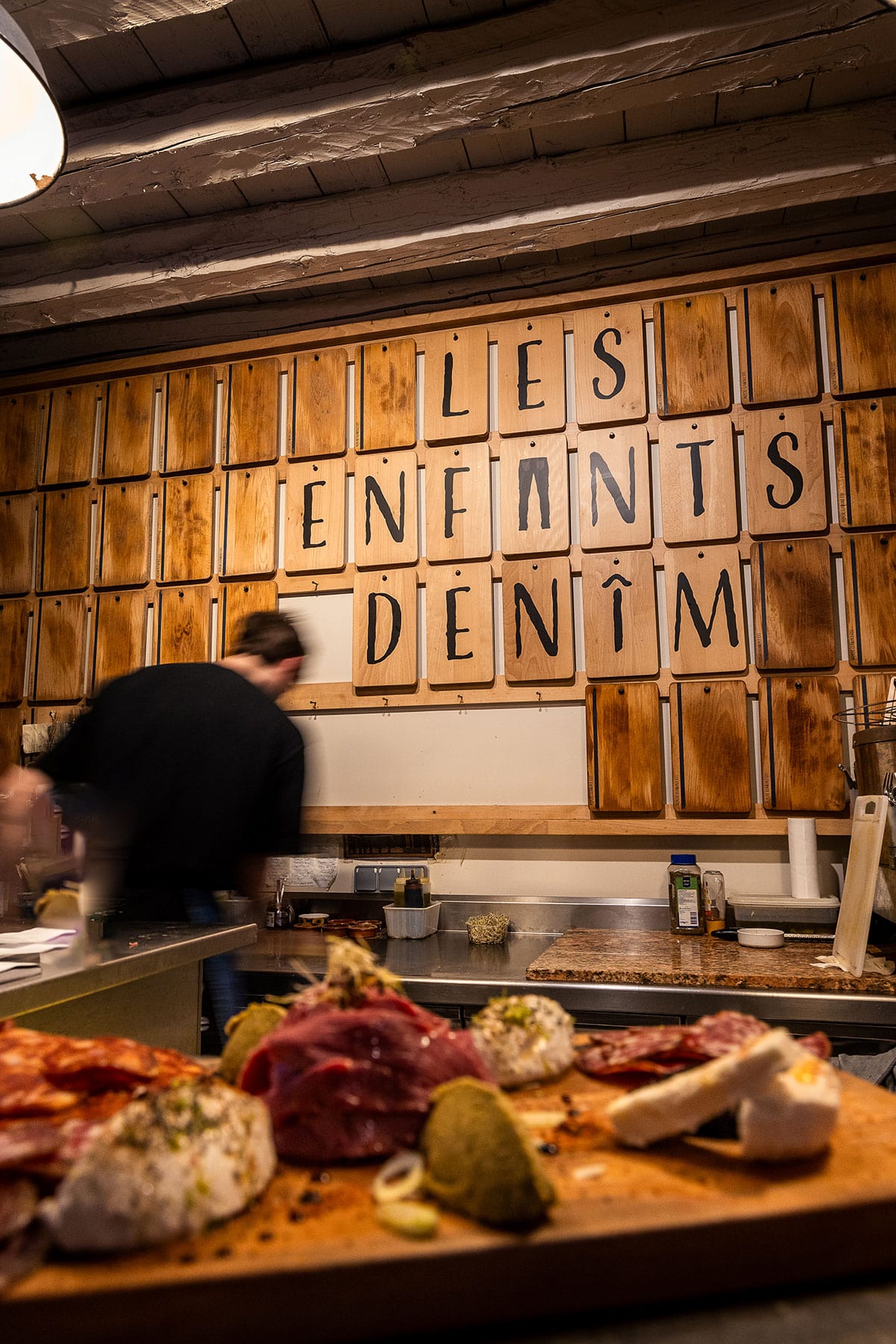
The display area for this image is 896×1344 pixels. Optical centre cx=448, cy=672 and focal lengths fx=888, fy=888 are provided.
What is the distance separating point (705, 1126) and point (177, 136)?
3.14 m

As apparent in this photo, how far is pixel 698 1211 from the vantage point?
2.38 ft

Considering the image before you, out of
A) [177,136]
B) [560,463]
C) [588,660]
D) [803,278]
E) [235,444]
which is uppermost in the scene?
[177,136]

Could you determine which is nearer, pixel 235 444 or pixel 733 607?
pixel 733 607

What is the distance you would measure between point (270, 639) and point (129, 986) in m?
1.22

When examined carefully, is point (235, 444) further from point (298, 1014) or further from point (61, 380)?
point (298, 1014)

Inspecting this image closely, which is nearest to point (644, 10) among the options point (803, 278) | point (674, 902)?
point (803, 278)

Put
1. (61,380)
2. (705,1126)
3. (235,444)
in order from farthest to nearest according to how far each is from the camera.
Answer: (61,380) < (235,444) < (705,1126)

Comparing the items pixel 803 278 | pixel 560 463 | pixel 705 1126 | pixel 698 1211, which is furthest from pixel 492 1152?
pixel 803 278

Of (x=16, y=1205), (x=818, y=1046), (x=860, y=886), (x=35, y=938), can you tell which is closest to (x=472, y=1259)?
(x=16, y=1205)

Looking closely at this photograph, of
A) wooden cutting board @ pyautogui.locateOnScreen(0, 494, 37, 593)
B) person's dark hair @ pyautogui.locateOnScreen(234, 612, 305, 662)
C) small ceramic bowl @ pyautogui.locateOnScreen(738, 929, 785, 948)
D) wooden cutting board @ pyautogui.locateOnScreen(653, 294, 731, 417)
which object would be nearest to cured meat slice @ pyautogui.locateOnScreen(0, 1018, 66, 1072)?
person's dark hair @ pyautogui.locateOnScreen(234, 612, 305, 662)

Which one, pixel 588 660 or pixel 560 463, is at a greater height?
pixel 560 463

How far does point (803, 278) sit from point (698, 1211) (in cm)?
342

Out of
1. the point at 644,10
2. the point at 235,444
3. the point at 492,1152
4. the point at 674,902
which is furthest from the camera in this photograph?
the point at 235,444

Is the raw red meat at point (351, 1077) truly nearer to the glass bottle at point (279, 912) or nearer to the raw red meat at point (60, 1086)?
the raw red meat at point (60, 1086)
